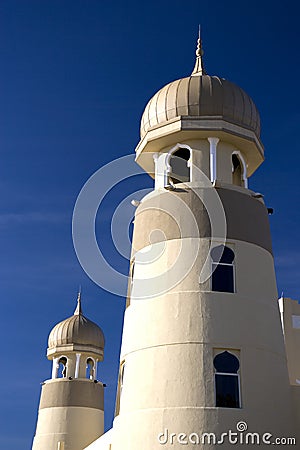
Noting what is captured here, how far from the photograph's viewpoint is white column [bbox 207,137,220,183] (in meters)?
20.1

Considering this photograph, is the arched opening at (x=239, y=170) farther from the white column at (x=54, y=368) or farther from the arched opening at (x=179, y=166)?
the white column at (x=54, y=368)

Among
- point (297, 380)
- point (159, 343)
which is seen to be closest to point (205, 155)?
point (159, 343)

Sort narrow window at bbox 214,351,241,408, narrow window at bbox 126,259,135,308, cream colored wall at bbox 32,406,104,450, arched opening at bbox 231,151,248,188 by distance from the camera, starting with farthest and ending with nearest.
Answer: cream colored wall at bbox 32,406,104,450 < arched opening at bbox 231,151,248,188 < narrow window at bbox 126,259,135,308 < narrow window at bbox 214,351,241,408

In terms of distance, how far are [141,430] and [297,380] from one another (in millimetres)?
8808

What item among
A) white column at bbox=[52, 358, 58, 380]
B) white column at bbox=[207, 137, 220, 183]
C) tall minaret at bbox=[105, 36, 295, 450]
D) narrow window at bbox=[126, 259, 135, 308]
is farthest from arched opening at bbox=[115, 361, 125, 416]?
white column at bbox=[52, 358, 58, 380]

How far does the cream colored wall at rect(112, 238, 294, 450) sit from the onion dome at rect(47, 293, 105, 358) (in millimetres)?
21027

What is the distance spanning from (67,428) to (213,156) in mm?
23194

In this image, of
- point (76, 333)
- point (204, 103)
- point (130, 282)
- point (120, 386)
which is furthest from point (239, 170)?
point (76, 333)

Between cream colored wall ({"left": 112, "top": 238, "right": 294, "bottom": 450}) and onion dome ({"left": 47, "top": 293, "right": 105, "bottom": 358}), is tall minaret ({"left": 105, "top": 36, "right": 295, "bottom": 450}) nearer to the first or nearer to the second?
cream colored wall ({"left": 112, "top": 238, "right": 294, "bottom": 450})

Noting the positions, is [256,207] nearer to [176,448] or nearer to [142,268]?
[142,268]

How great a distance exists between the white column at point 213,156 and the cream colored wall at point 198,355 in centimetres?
222

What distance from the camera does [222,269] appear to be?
742 inches

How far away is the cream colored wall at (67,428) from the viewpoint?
37906mm

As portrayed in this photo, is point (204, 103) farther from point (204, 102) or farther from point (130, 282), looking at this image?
point (130, 282)
